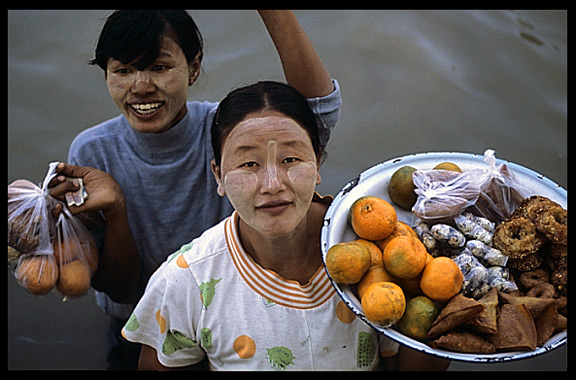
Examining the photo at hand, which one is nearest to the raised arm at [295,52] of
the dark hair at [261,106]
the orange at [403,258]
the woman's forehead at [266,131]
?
the dark hair at [261,106]

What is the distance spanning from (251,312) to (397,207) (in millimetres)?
478

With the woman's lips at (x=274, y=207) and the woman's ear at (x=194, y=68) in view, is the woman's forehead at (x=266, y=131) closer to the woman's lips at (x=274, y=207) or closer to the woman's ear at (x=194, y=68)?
the woman's lips at (x=274, y=207)

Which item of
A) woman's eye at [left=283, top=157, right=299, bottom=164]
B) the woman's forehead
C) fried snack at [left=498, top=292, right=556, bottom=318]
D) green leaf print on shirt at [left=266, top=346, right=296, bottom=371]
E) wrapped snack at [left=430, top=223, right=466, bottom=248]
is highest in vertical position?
the woman's forehead

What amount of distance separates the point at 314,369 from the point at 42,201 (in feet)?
3.09

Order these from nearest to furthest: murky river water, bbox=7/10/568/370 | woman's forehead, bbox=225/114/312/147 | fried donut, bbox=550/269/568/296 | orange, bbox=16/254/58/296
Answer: fried donut, bbox=550/269/568/296
woman's forehead, bbox=225/114/312/147
orange, bbox=16/254/58/296
murky river water, bbox=7/10/568/370

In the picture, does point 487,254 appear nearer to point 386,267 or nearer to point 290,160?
point 386,267

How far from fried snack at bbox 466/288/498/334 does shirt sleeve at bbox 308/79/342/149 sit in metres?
0.68

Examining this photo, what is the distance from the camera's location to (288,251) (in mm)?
1449

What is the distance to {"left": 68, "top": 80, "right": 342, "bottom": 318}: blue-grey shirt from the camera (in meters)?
1.86

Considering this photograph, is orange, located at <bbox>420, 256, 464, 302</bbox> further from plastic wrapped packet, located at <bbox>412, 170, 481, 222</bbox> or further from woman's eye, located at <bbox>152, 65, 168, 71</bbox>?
woman's eye, located at <bbox>152, 65, 168, 71</bbox>

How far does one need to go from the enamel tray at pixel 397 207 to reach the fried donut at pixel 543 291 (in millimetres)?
84

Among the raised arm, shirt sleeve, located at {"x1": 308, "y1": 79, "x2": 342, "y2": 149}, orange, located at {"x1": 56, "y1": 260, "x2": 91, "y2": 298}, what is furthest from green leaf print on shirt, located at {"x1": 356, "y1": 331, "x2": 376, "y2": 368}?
orange, located at {"x1": 56, "y1": 260, "x2": 91, "y2": 298}

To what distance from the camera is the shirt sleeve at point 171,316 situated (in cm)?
142

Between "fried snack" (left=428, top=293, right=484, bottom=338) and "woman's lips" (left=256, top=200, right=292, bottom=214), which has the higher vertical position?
"woman's lips" (left=256, top=200, right=292, bottom=214)
